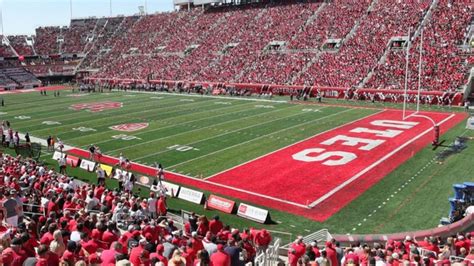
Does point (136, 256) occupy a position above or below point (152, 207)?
above

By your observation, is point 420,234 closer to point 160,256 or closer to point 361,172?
point 361,172

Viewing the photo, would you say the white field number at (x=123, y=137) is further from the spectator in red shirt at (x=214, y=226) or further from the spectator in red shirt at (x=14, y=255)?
the spectator in red shirt at (x=14, y=255)

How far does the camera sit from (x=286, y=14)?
60.9 meters

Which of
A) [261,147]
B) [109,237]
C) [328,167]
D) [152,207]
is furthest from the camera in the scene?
[261,147]

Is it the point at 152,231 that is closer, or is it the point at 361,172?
the point at 152,231

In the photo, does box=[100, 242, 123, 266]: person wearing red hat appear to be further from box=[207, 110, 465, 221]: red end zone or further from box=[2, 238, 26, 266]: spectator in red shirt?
box=[207, 110, 465, 221]: red end zone

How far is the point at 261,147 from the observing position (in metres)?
24.7

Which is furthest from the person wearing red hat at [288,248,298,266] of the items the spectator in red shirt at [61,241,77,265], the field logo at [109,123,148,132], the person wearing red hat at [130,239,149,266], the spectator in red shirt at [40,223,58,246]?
the field logo at [109,123,148,132]

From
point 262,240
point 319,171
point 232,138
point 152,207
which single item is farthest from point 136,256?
point 232,138

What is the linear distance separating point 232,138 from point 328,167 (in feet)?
A: 25.6

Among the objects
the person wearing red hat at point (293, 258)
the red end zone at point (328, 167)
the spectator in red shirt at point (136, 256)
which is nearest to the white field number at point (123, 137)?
the red end zone at point (328, 167)

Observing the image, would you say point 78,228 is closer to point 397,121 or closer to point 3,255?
point 3,255

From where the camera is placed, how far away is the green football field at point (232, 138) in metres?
15.3

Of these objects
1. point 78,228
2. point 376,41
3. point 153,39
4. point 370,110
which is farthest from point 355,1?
point 78,228
